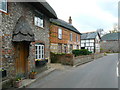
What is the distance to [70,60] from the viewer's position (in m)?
11.9

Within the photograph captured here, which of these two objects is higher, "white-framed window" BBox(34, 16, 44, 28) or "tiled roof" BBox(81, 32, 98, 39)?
"tiled roof" BBox(81, 32, 98, 39)

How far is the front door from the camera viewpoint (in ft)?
19.8

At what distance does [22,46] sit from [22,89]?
2544 mm

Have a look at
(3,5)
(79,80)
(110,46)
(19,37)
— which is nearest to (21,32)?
(19,37)

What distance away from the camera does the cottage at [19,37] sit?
527 cm

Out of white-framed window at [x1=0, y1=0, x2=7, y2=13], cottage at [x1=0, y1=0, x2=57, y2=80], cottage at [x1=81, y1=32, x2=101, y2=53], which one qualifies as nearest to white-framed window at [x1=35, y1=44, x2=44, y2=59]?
cottage at [x1=0, y1=0, x2=57, y2=80]

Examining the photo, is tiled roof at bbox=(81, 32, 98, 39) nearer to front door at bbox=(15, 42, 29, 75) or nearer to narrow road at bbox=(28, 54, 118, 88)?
narrow road at bbox=(28, 54, 118, 88)

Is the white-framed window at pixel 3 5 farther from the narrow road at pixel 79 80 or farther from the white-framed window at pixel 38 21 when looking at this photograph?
the narrow road at pixel 79 80

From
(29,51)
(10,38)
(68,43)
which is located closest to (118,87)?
(29,51)

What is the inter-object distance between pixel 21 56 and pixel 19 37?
1.38 metres

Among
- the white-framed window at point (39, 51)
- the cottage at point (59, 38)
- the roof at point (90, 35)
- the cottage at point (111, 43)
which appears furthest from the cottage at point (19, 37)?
the cottage at point (111, 43)

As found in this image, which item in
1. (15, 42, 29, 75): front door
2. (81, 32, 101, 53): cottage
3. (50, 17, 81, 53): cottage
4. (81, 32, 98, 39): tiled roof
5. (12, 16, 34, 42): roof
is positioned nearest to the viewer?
(12, 16, 34, 42): roof

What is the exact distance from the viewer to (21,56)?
20.8 ft

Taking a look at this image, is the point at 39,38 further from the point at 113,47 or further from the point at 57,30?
the point at 113,47
